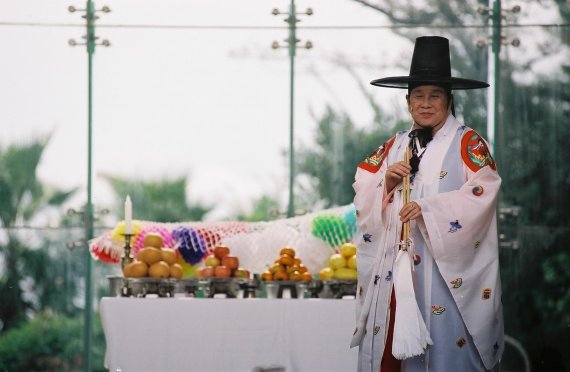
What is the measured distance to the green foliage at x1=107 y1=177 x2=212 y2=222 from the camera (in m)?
8.05

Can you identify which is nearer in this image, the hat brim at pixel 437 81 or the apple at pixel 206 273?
the hat brim at pixel 437 81

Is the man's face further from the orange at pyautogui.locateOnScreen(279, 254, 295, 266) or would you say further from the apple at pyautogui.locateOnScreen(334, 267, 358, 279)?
the orange at pyautogui.locateOnScreen(279, 254, 295, 266)

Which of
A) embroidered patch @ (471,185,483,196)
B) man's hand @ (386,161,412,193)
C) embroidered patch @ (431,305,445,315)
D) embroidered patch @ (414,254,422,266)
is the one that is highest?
man's hand @ (386,161,412,193)

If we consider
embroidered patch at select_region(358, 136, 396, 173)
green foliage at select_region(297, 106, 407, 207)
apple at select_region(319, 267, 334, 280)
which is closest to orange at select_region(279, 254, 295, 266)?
apple at select_region(319, 267, 334, 280)

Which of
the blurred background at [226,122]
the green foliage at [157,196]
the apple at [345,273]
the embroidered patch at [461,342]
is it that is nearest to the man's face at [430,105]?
the embroidered patch at [461,342]

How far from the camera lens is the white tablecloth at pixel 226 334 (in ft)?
17.1

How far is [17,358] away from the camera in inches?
309

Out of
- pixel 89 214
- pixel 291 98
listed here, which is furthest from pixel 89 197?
pixel 291 98

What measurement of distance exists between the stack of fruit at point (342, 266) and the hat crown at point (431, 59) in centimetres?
138

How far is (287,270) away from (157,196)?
2586mm

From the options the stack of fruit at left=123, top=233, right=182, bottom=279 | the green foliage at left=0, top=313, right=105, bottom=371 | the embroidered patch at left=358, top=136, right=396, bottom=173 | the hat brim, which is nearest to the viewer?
the hat brim

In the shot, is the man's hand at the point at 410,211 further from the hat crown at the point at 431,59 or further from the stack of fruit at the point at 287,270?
the stack of fruit at the point at 287,270

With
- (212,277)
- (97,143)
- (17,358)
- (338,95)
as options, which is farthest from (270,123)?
(212,277)

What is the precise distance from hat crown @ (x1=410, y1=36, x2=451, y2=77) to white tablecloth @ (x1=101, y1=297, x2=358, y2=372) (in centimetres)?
128
